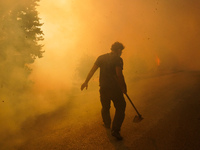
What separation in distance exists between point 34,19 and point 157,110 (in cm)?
1059

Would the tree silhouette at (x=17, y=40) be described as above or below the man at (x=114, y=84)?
above

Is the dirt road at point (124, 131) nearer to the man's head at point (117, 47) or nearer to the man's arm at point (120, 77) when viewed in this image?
the man's arm at point (120, 77)

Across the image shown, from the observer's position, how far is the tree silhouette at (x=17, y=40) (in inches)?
359

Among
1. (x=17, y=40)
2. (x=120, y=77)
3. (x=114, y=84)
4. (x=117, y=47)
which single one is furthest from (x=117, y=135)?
(x=17, y=40)

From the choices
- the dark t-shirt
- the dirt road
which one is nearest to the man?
the dark t-shirt

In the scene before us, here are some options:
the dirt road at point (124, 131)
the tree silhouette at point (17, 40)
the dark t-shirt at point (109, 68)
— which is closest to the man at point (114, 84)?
the dark t-shirt at point (109, 68)

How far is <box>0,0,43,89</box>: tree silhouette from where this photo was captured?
9.11m

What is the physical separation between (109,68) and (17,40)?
8.72 metres

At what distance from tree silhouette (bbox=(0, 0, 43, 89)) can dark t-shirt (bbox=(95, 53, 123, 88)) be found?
6.83 metres

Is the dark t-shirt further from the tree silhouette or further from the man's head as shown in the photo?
the tree silhouette

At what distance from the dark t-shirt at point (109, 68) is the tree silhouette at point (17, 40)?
6.83 meters

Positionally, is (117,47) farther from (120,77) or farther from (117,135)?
(117,135)

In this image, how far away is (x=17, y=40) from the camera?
33.7 feet

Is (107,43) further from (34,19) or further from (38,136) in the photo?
(38,136)
